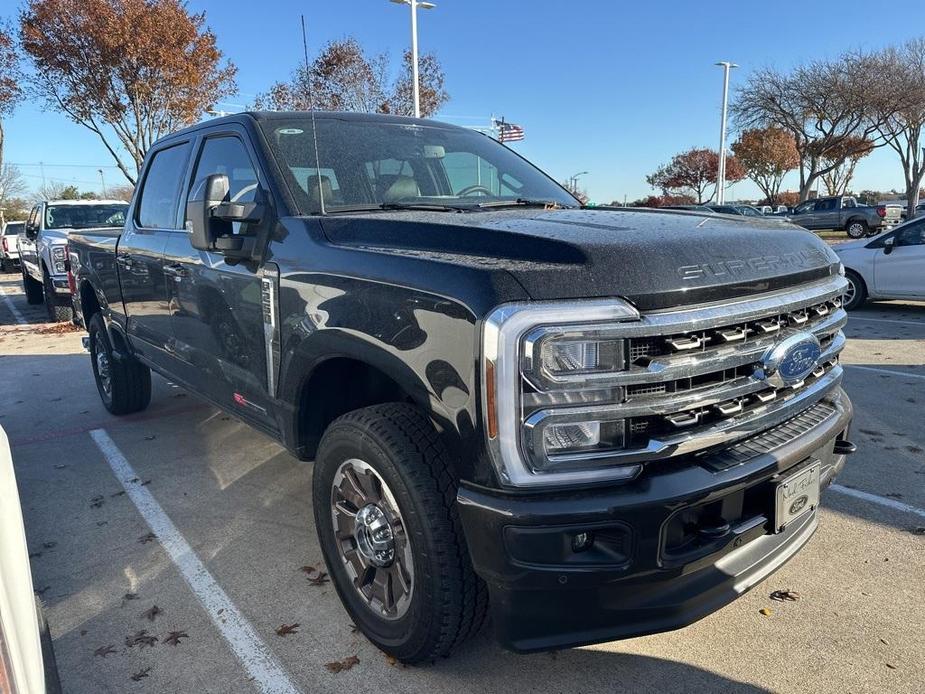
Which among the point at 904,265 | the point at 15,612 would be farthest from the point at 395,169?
the point at 904,265

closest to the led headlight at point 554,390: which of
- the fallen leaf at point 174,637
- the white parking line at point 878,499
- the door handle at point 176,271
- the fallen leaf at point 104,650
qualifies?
the fallen leaf at point 174,637

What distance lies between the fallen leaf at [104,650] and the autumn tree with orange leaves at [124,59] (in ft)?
51.9

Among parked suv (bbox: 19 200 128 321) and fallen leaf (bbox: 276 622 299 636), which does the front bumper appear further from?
parked suv (bbox: 19 200 128 321)

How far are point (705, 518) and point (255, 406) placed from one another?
2104mm

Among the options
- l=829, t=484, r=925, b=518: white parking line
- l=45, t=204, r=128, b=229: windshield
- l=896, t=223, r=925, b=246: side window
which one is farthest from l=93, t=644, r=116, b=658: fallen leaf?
l=45, t=204, r=128, b=229: windshield

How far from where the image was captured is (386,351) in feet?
7.52

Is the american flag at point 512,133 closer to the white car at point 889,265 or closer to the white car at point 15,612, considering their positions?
the white car at point 889,265

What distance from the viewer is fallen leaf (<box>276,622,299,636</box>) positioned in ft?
9.14

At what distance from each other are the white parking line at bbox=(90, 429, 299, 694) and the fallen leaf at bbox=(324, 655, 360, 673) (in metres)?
0.15

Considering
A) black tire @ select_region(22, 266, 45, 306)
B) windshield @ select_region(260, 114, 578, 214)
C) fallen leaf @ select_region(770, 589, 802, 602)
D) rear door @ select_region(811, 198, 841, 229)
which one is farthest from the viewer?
rear door @ select_region(811, 198, 841, 229)

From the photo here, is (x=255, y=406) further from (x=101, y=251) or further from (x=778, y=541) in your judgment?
(x=101, y=251)

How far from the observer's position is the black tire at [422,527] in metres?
2.17

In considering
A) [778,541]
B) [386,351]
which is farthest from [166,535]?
[778,541]

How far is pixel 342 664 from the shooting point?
2582 millimetres
